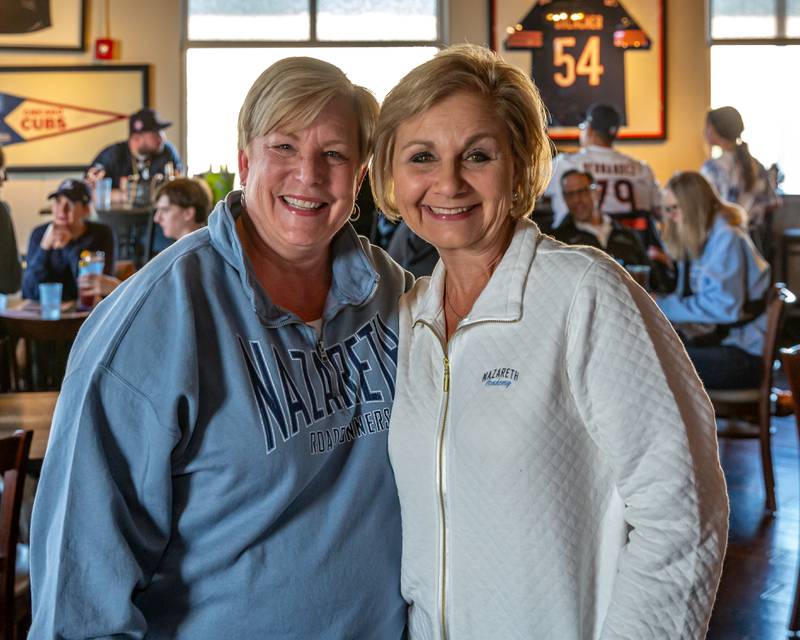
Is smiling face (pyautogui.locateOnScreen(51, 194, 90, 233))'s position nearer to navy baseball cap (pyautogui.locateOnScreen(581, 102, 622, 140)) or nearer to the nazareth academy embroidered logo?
navy baseball cap (pyautogui.locateOnScreen(581, 102, 622, 140))

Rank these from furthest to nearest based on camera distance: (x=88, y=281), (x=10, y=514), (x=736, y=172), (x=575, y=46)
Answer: (x=575, y=46) → (x=736, y=172) → (x=88, y=281) → (x=10, y=514)

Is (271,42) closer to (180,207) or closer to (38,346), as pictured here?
(180,207)

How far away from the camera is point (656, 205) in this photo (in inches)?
226

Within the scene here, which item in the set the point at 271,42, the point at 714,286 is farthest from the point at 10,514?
the point at 271,42

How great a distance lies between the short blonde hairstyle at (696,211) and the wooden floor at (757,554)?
1075 millimetres

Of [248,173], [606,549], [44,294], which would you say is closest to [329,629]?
[606,549]

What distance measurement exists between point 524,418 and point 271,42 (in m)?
7.78

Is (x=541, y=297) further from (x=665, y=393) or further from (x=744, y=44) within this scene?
(x=744, y=44)

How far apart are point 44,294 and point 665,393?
363 cm

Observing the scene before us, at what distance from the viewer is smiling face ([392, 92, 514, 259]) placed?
1.42 meters

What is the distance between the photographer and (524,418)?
1.28 m

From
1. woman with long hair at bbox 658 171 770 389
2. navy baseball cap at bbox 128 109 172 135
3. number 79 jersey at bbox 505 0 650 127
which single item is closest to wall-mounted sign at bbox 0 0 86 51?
navy baseball cap at bbox 128 109 172 135

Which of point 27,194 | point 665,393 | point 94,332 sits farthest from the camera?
point 27,194

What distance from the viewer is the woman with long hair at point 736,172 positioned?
6.32 meters
